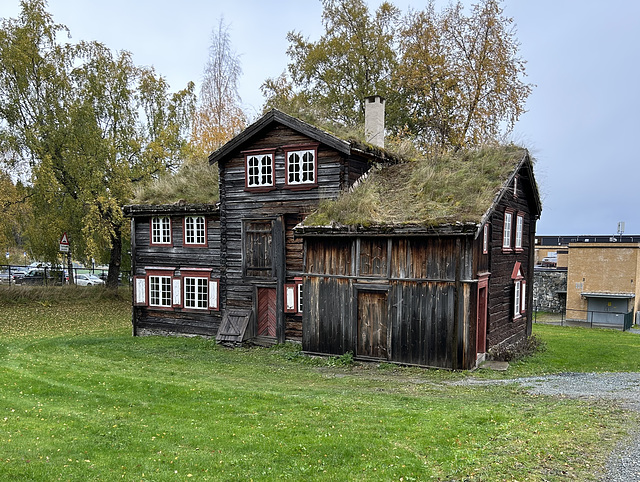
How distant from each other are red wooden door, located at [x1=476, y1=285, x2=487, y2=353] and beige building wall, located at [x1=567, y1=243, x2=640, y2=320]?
29313 millimetres

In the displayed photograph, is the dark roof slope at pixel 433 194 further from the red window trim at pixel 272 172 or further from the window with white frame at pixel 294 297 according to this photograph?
the window with white frame at pixel 294 297

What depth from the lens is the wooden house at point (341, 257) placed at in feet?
53.5

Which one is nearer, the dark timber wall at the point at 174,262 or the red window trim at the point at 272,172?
the red window trim at the point at 272,172

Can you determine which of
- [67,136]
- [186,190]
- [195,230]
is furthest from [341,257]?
[67,136]

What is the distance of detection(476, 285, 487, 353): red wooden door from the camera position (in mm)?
17453

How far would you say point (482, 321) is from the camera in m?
17.7

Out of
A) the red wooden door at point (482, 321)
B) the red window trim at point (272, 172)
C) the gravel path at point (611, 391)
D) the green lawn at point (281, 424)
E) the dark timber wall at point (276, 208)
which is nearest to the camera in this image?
the gravel path at point (611, 391)

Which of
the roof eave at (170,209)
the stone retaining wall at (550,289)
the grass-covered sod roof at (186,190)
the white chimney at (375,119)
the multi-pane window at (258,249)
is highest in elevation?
the white chimney at (375,119)

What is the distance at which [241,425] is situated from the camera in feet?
32.1

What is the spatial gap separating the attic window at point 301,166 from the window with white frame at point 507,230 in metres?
7.67

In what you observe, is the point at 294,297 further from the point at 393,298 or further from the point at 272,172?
the point at 272,172

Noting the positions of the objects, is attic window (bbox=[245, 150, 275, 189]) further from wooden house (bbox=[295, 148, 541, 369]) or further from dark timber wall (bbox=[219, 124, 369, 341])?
wooden house (bbox=[295, 148, 541, 369])

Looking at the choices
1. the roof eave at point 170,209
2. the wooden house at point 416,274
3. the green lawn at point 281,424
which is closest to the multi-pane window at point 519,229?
the wooden house at point 416,274

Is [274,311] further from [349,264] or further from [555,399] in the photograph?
[555,399]
